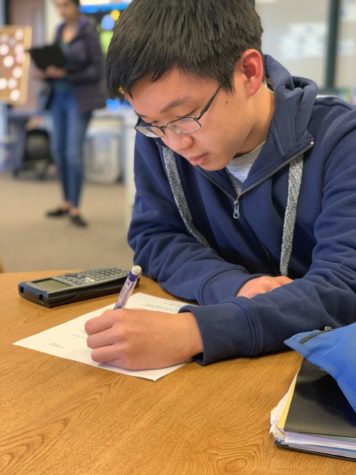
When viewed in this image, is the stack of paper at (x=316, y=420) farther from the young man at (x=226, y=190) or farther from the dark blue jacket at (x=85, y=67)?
the dark blue jacket at (x=85, y=67)

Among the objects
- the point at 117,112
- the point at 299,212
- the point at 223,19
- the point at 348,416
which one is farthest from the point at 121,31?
the point at 117,112

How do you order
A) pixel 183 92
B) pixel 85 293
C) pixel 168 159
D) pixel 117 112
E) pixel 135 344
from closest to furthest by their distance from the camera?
pixel 135 344, pixel 183 92, pixel 85 293, pixel 168 159, pixel 117 112

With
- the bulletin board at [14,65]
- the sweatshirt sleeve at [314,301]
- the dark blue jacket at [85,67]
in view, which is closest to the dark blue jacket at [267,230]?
the sweatshirt sleeve at [314,301]

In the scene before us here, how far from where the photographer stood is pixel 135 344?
766mm

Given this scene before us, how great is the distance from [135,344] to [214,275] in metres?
0.28

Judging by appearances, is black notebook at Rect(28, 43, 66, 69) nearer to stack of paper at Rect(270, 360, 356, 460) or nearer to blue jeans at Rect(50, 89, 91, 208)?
blue jeans at Rect(50, 89, 91, 208)

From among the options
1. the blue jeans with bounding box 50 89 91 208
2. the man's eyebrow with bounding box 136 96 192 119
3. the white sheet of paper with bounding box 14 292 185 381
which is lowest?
the blue jeans with bounding box 50 89 91 208

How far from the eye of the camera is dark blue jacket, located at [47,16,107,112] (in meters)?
3.81

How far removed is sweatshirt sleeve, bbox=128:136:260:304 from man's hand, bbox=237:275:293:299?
0.04ft

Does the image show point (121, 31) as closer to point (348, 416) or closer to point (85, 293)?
point (85, 293)

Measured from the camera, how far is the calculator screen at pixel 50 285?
3.32 ft

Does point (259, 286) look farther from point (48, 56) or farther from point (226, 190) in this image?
point (48, 56)

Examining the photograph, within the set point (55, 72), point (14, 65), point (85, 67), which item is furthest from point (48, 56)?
point (14, 65)

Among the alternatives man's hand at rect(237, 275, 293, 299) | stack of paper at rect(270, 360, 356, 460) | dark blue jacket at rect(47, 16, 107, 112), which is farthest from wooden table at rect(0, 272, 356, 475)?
dark blue jacket at rect(47, 16, 107, 112)
